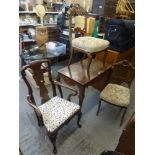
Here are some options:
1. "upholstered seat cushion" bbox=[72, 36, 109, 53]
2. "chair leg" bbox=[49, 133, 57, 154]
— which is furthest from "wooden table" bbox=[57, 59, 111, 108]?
"chair leg" bbox=[49, 133, 57, 154]

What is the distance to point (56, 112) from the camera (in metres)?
1.65

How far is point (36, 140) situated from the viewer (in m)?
1.80

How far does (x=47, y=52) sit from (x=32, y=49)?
310 millimetres

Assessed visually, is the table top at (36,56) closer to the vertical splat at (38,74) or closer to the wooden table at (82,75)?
the wooden table at (82,75)

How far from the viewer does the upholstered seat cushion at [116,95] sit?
1.95 metres

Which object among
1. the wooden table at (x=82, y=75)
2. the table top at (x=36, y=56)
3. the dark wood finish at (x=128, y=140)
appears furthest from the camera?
the table top at (x=36, y=56)

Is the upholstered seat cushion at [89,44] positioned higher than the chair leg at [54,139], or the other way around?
the upholstered seat cushion at [89,44]

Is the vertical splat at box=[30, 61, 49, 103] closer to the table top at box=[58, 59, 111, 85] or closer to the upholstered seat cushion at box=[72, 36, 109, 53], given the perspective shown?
the table top at box=[58, 59, 111, 85]

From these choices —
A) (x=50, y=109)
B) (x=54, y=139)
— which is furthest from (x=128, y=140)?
(x=50, y=109)

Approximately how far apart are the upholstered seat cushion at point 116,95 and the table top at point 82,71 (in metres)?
0.28

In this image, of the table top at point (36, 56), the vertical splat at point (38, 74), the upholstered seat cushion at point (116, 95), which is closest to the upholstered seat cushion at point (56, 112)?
the vertical splat at point (38, 74)

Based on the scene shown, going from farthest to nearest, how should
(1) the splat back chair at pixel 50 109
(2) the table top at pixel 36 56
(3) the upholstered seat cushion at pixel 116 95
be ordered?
(2) the table top at pixel 36 56 < (3) the upholstered seat cushion at pixel 116 95 < (1) the splat back chair at pixel 50 109
